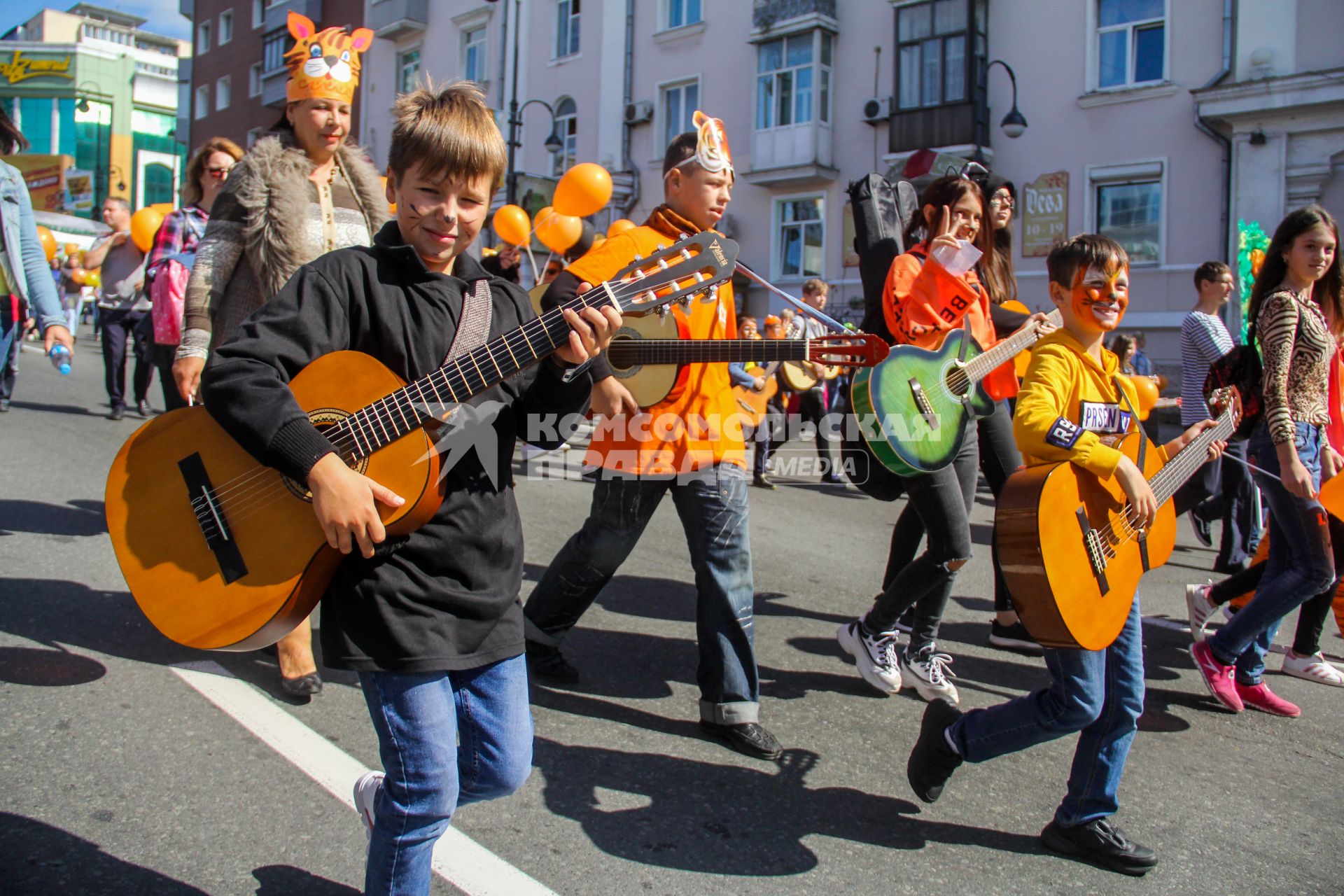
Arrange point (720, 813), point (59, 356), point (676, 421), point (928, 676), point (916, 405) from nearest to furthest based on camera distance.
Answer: point (720, 813) < point (676, 421) < point (916, 405) < point (928, 676) < point (59, 356)

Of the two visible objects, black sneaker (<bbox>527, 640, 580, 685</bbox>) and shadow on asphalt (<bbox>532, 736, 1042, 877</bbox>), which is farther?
black sneaker (<bbox>527, 640, 580, 685</bbox>)

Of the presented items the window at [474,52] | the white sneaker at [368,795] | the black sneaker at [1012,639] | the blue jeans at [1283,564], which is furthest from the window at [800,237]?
the white sneaker at [368,795]

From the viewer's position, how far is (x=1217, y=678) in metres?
4.11

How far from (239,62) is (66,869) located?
1901 inches

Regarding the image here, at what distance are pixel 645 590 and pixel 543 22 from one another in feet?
92.5

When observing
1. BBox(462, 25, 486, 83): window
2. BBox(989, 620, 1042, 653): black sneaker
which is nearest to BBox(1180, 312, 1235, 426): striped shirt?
BBox(989, 620, 1042, 653): black sneaker

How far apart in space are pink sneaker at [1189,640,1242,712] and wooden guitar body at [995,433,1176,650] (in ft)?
5.13

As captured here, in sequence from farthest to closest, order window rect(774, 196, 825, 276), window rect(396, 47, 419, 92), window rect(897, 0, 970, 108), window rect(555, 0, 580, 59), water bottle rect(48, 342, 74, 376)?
window rect(396, 47, 419, 92) < window rect(555, 0, 580, 59) < window rect(774, 196, 825, 276) < window rect(897, 0, 970, 108) < water bottle rect(48, 342, 74, 376)

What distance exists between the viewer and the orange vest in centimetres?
348

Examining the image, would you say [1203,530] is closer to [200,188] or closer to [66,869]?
[200,188]

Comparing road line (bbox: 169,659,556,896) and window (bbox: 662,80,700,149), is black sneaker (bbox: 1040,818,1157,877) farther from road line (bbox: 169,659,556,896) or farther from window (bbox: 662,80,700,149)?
window (bbox: 662,80,700,149)

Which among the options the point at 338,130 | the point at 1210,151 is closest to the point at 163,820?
the point at 338,130

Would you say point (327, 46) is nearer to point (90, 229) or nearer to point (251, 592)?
point (251, 592)

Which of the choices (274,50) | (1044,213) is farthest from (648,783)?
(274,50)
